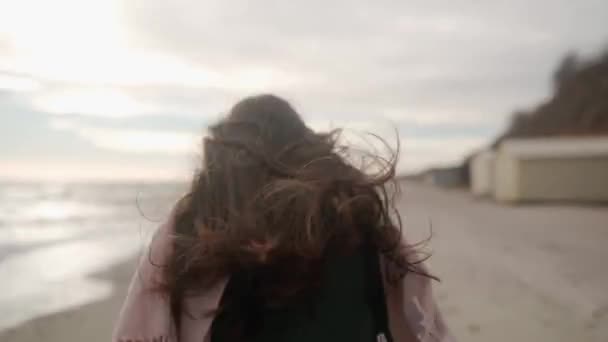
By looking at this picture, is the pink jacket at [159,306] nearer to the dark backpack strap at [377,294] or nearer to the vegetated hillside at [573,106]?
the dark backpack strap at [377,294]

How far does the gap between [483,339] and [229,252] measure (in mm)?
3495

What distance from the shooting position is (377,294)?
1.41 metres

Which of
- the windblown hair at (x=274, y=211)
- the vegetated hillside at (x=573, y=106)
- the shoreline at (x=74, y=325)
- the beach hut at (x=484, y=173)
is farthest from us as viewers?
the vegetated hillside at (x=573, y=106)

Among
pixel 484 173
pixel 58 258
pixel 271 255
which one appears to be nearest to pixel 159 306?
pixel 271 255

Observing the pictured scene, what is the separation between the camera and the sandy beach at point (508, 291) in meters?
4.58

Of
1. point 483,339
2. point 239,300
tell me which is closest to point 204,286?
point 239,300

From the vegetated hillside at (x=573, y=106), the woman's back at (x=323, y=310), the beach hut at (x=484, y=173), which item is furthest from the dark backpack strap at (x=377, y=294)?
the vegetated hillside at (x=573, y=106)

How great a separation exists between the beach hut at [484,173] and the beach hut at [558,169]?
591 cm

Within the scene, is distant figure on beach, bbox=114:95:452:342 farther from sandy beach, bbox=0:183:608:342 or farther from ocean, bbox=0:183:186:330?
sandy beach, bbox=0:183:608:342

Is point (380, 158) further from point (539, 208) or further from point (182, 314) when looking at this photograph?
point (539, 208)

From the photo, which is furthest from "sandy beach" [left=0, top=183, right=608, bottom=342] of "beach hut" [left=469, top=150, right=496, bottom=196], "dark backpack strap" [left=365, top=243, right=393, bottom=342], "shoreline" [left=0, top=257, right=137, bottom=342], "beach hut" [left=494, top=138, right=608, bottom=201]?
"beach hut" [left=469, top=150, right=496, bottom=196]

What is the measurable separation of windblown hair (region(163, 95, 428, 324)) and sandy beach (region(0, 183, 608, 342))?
1.22 ft

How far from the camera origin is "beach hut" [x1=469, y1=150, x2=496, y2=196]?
25766mm

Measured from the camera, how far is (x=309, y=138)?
5.24 ft
